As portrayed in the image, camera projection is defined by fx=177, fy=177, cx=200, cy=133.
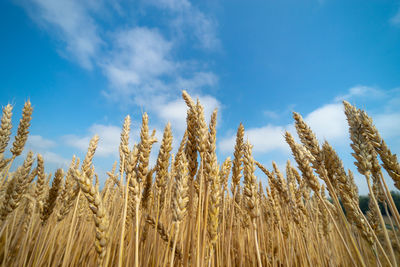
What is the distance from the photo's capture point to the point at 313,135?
5.70 feet

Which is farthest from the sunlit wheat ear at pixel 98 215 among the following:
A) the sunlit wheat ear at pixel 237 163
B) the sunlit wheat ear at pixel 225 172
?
the sunlit wheat ear at pixel 225 172

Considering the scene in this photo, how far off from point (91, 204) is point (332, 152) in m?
2.04

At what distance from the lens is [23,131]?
101 inches

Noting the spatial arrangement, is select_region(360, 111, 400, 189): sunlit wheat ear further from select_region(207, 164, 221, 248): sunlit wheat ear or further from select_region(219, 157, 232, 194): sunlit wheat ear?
select_region(219, 157, 232, 194): sunlit wheat ear

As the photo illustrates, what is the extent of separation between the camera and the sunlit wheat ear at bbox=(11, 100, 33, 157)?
8.19 feet

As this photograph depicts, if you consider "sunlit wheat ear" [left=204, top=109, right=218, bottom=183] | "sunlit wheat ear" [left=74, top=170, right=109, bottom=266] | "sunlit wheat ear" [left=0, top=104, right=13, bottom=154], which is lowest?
"sunlit wheat ear" [left=74, top=170, right=109, bottom=266]

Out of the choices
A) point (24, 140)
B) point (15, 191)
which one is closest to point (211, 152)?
point (15, 191)

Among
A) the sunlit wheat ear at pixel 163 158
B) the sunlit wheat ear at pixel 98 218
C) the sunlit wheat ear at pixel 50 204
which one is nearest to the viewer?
the sunlit wheat ear at pixel 98 218

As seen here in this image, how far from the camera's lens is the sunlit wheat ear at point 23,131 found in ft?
8.19

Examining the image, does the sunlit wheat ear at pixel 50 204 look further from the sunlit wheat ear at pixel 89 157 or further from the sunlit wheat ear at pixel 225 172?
the sunlit wheat ear at pixel 225 172

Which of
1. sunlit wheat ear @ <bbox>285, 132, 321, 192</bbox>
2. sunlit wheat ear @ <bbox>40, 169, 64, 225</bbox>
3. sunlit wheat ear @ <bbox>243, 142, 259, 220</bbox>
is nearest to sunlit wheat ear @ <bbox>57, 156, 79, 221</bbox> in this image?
sunlit wheat ear @ <bbox>40, 169, 64, 225</bbox>

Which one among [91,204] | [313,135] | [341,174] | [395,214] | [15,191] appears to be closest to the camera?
[91,204]

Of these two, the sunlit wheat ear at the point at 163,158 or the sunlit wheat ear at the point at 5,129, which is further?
the sunlit wheat ear at the point at 5,129

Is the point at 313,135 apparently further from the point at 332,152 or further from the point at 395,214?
the point at 395,214
